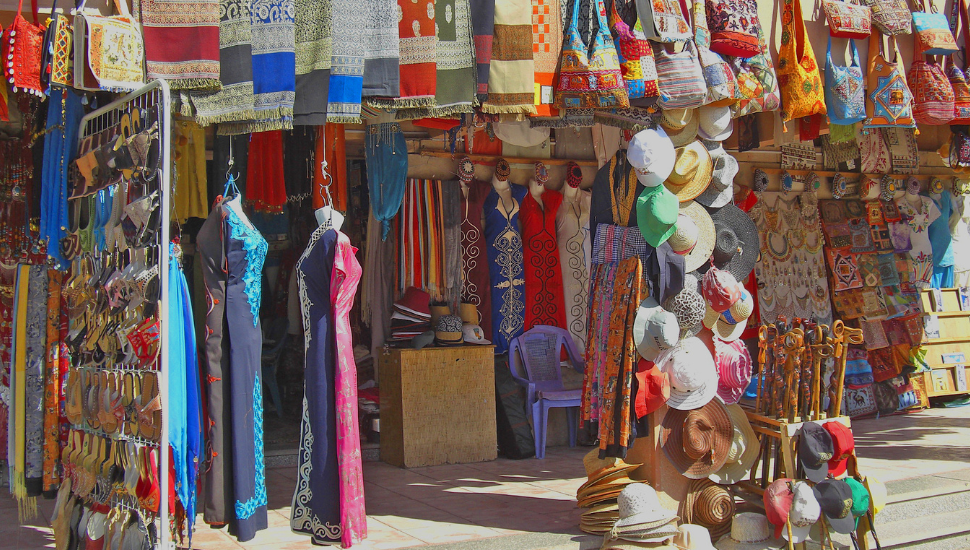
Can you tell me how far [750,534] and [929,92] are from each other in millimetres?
3129

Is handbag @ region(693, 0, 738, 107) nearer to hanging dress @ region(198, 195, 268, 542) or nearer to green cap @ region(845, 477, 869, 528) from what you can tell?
green cap @ region(845, 477, 869, 528)

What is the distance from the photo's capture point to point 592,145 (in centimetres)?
709

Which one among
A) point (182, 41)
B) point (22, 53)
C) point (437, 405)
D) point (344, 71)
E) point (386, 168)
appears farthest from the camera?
point (437, 405)

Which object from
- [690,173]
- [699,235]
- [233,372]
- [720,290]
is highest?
[690,173]

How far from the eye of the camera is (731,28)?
181 inches

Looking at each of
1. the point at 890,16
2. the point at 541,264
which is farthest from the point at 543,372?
the point at 890,16

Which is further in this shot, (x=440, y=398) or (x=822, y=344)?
(x=440, y=398)

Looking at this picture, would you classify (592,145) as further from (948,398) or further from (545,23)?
(948,398)

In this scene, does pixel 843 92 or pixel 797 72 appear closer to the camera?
pixel 797 72

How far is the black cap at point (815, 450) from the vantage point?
423cm

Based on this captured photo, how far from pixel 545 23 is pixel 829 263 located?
15.5 feet

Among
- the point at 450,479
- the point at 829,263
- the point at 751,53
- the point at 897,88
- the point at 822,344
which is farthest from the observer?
the point at 829,263

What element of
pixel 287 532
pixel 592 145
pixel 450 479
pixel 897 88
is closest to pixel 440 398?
pixel 450 479

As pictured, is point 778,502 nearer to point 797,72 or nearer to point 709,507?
point 709,507
